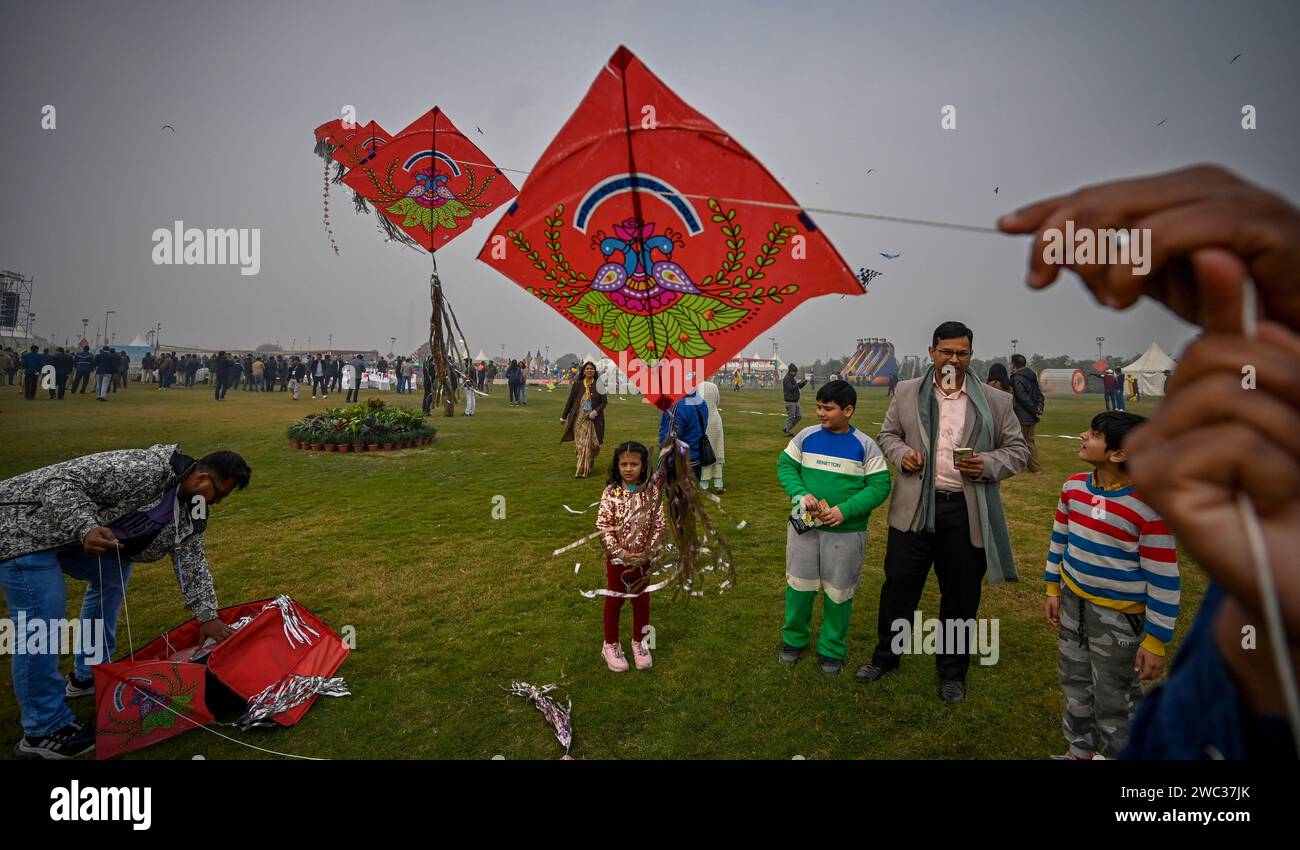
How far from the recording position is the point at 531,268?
8.27 feet

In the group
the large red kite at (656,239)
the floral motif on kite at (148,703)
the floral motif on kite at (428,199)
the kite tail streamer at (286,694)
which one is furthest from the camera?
the floral motif on kite at (428,199)

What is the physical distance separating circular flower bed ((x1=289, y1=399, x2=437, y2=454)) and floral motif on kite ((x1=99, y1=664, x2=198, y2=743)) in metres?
9.98

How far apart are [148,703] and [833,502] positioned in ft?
13.9

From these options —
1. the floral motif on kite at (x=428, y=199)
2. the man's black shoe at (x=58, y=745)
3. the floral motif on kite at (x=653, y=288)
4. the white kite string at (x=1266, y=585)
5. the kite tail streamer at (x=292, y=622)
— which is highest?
the floral motif on kite at (x=428, y=199)

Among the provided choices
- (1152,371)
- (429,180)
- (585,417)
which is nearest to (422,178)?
(429,180)

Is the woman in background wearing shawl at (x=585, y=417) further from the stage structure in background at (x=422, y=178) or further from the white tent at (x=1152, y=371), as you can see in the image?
the white tent at (x=1152, y=371)

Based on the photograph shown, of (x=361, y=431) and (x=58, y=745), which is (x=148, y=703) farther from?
(x=361, y=431)

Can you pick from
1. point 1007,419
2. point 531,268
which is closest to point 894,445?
point 1007,419

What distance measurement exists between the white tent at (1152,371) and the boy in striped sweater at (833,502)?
3948 centimetres

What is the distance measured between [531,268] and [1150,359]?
45.3 meters

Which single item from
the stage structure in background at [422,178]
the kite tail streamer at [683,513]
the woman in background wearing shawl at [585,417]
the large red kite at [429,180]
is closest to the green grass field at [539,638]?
the woman in background wearing shawl at [585,417]

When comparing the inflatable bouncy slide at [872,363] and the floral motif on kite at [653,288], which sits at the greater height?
the inflatable bouncy slide at [872,363]

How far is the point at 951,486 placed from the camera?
138 inches

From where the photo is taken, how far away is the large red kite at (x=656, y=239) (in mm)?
2205
